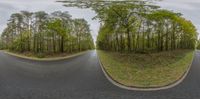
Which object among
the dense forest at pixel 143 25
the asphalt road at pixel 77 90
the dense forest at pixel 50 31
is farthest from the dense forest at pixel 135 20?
the asphalt road at pixel 77 90

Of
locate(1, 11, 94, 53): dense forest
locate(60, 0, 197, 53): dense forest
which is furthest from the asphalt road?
locate(1, 11, 94, 53): dense forest

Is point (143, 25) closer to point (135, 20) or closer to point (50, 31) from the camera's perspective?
point (135, 20)

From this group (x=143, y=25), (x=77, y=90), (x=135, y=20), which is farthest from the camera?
(x=143, y=25)

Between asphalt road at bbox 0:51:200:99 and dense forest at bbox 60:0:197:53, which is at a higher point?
dense forest at bbox 60:0:197:53

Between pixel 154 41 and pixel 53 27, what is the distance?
12.8 meters

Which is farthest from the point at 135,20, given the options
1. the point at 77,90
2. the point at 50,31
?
the point at 77,90

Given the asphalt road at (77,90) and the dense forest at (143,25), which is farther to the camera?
the dense forest at (143,25)

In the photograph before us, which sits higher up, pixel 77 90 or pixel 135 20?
pixel 135 20

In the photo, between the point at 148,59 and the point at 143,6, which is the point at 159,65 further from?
the point at 143,6

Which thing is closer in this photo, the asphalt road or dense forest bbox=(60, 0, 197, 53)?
the asphalt road

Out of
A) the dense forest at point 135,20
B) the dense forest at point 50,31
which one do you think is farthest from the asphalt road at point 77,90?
the dense forest at point 50,31

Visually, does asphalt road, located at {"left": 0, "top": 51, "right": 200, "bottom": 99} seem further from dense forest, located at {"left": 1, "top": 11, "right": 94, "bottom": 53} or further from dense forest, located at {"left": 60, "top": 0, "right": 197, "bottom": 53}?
dense forest, located at {"left": 1, "top": 11, "right": 94, "bottom": 53}

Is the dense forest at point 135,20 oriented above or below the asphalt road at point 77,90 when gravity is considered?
above

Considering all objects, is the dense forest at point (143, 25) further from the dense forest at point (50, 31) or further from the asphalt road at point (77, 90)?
the asphalt road at point (77, 90)
